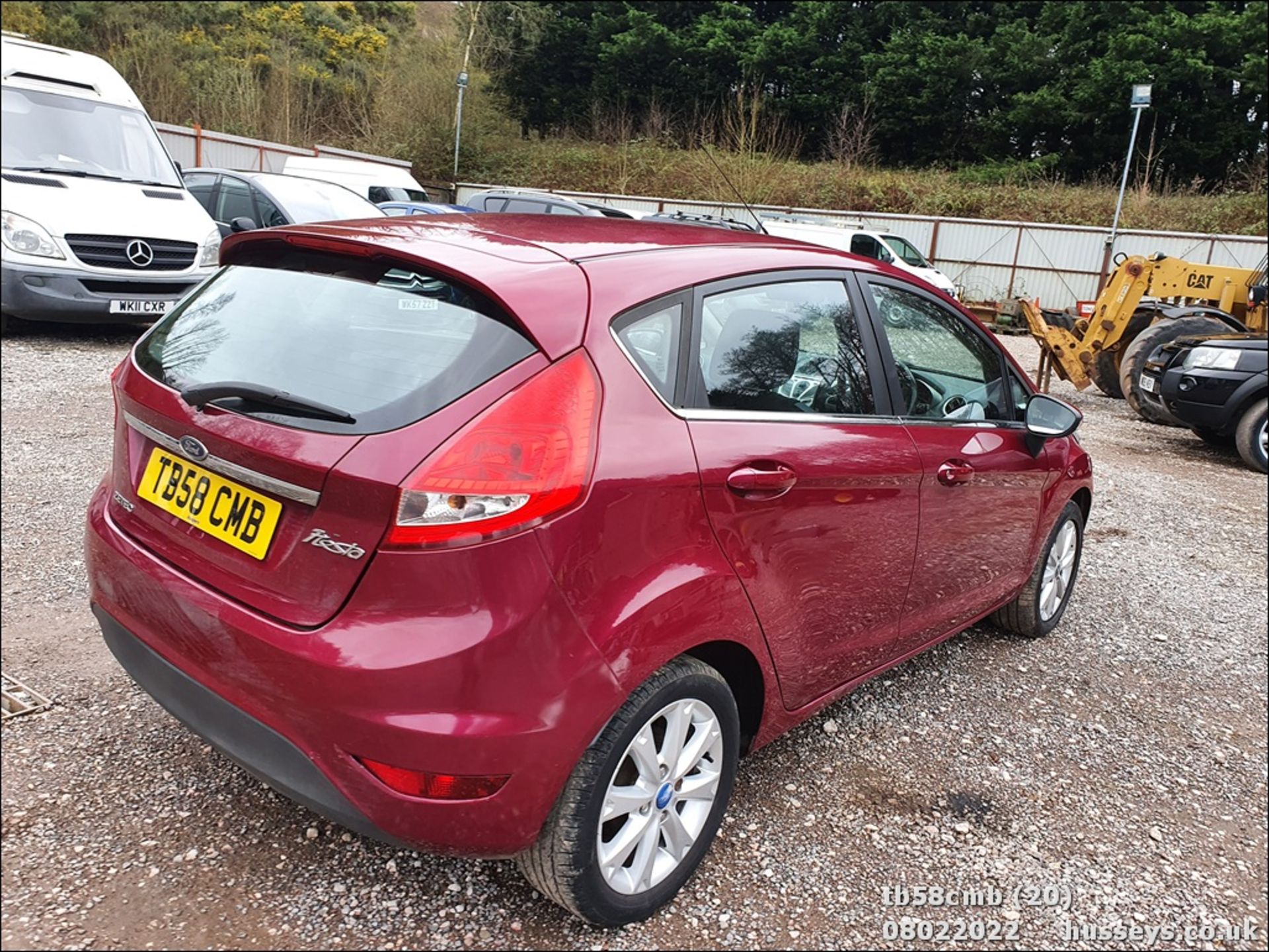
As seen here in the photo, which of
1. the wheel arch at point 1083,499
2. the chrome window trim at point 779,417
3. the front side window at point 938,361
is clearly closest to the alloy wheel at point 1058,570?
the wheel arch at point 1083,499

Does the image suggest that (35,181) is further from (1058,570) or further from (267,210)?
(1058,570)

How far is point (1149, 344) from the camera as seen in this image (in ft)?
33.3

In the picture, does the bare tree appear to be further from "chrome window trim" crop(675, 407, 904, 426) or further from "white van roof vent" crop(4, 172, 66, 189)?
"chrome window trim" crop(675, 407, 904, 426)

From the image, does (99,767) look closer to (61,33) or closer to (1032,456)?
(1032,456)

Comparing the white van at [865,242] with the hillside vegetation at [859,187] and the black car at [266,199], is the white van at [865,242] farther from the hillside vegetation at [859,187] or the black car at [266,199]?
the black car at [266,199]

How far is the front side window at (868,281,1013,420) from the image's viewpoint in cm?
293

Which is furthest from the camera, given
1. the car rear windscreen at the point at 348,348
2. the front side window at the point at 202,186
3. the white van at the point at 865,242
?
the white van at the point at 865,242

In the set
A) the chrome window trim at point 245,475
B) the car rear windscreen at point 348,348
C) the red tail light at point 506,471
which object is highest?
the car rear windscreen at point 348,348

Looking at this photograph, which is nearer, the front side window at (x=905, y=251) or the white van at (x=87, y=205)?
the white van at (x=87, y=205)

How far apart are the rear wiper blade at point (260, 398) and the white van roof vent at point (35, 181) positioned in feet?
21.9

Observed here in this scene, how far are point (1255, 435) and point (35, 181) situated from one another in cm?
1064

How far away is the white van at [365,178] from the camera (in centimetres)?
1709

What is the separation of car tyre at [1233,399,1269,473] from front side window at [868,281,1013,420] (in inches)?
250

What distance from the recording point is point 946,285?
19062 mm
